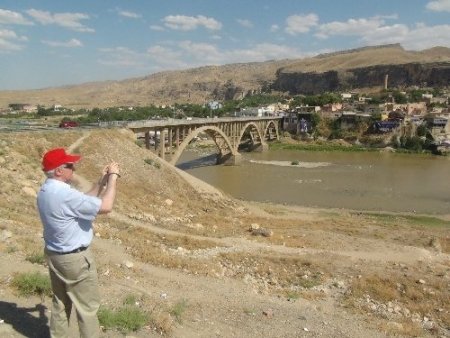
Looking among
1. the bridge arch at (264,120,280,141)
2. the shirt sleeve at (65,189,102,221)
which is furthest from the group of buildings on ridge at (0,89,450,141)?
the shirt sleeve at (65,189,102,221)

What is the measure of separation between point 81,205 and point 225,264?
833 cm

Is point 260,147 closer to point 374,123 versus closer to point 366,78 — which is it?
point 374,123

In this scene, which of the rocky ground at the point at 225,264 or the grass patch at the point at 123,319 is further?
the rocky ground at the point at 225,264

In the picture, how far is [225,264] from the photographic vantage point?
39.8ft

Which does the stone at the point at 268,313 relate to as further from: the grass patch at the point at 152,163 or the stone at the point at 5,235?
the grass patch at the point at 152,163

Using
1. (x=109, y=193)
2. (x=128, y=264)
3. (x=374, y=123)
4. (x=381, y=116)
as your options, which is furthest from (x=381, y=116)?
(x=109, y=193)

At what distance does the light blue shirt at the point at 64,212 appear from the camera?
4.16 m

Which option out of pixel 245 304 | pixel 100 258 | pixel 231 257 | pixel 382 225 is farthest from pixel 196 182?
pixel 245 304

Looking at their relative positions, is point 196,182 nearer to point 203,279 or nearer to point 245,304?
point 203,279

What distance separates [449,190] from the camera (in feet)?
116

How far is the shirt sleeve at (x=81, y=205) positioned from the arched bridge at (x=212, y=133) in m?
26.7

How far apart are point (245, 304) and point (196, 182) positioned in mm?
18996

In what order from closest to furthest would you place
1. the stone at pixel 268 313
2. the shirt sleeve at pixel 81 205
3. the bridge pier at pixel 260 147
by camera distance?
the shirt sleeve at pixel 81 205 < the stone at pixel 268 313 < the bridge pier at pixel 260 147

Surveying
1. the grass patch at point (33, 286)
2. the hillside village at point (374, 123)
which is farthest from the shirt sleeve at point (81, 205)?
the hillside village at point (374, 123)
